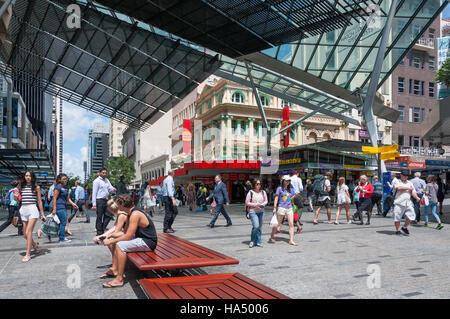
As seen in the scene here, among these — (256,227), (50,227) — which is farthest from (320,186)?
(50,227)

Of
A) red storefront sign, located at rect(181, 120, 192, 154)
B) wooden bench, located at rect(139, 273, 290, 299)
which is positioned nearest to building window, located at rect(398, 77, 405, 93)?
red storefront sign, located at rect(181, 120, 192, 154)

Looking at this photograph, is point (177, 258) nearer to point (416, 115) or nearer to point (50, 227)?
point (50, 227)

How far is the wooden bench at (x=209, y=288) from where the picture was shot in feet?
12.8

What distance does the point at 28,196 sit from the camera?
7.74 m

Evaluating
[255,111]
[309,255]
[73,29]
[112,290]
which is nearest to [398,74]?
[255,111]

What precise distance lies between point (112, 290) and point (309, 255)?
407 centimetres

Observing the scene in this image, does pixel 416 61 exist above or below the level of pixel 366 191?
above

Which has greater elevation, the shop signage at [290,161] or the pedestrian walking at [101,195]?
the shop signage at [290,161]

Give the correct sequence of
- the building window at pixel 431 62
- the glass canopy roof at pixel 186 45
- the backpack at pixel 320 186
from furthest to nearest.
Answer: the building window at pixel 431 62 < the glass canopy roof at pixel 186 45 < the backpack at pixel 320 186

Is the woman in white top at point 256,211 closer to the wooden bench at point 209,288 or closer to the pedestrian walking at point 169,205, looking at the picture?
the pedestrian walking at point 169,205

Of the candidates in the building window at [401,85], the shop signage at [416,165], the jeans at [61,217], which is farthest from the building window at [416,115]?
the jeans at [61,217]

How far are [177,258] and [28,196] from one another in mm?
3962

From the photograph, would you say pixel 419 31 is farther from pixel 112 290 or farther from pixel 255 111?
pixel 255 111

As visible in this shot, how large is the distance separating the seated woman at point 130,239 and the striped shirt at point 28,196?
9.53 ft
